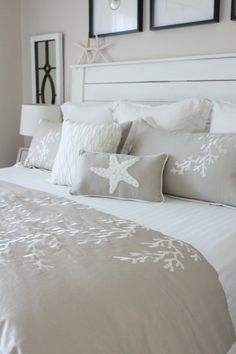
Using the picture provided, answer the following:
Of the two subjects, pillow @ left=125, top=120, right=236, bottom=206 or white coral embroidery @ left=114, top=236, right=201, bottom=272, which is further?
pillow @ left=125, top=120, right=236, bottom=206

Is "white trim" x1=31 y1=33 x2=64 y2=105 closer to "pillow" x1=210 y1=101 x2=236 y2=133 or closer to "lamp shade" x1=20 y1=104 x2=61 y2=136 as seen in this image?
"lamp shade" x1=20 y1=104 x2=61 y2=136

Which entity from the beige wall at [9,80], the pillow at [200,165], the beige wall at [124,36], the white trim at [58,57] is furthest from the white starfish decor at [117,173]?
the beige wall at [9,80]

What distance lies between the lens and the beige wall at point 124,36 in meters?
2.18

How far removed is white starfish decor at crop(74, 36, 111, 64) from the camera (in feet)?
8.99

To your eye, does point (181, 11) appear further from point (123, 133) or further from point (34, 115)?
point (34, 115)

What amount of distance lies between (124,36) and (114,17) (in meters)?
0.14

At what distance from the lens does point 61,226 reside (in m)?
1.30

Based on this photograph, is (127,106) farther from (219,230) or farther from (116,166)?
(219,230)

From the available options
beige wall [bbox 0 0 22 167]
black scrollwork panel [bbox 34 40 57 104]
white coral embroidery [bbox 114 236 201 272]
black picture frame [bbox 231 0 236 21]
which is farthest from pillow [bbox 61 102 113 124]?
white coral embroidery [bbox 114 236 201 272]

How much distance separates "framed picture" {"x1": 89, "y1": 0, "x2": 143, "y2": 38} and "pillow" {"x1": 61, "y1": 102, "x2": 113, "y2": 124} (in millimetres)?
556

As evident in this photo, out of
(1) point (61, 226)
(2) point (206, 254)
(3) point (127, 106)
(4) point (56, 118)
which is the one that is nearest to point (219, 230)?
(2) point (206, 254)

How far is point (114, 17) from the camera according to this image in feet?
8.55

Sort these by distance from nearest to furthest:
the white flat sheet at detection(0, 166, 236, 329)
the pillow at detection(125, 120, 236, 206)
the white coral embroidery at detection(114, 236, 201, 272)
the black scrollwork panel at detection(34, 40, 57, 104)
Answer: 1. the white coral embroidery at detection(114, 236, 201, 272)
2. the white flat sheet at detection(0, 166, 236, 329)
3. the pillow at detection(125, 120, 236, 206)
4. the black scrollwork panel at detection(34, 40, 57, 104)

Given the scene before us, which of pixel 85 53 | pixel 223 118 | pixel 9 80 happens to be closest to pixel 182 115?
pixel 223 118
